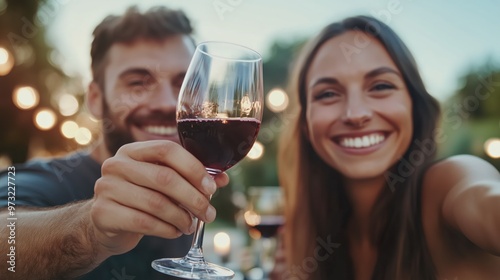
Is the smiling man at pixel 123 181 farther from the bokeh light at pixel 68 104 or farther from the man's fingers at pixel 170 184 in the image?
the bokeh light at pixel 68 104

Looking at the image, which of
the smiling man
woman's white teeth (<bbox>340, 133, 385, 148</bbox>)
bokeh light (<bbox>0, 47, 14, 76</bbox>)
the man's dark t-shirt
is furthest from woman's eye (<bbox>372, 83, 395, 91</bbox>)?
bokeh light (<bbox>0, 47, 14, 76</bbox>)

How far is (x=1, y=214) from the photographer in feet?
2.53

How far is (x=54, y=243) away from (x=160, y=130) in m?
0.54

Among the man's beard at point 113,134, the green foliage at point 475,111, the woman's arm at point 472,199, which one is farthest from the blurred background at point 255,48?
the woman's arm at point 472,199

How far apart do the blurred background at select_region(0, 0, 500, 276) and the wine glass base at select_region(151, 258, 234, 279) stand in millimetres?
739

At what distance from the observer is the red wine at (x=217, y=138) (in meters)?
0.52

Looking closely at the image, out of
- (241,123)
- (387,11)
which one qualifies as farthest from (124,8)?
(241,123)

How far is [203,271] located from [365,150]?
66 centimetres

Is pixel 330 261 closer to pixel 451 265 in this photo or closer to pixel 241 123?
pixel 451 265

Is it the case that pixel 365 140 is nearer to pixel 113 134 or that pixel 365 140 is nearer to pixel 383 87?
pixel 383 87

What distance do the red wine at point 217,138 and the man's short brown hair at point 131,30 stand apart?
78 cm

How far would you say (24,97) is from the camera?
7.80 ft

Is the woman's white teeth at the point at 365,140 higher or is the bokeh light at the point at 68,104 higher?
the bokeh light at the point at 68,104

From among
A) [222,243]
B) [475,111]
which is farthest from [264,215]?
[475,111]
